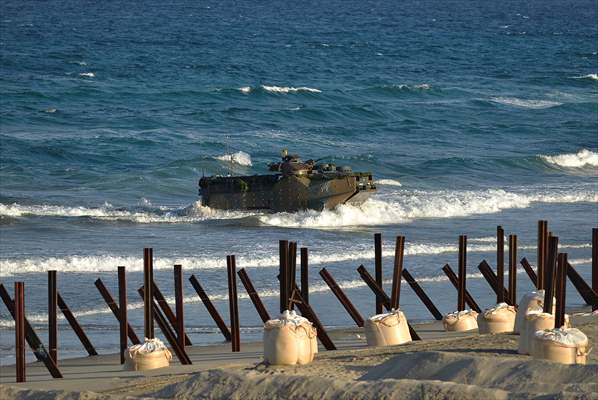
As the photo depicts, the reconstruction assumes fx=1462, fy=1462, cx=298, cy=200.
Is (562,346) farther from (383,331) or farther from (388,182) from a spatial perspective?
(388,182)

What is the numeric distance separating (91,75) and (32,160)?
25996 mm

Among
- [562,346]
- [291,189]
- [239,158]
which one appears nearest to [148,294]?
[562,346]

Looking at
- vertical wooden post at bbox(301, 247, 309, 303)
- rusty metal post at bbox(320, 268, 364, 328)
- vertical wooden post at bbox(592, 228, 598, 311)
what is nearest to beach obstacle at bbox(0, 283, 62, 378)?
vertical wooden post at bbox(301, 247, 309, 303)

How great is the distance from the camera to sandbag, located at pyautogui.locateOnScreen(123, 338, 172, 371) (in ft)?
52.6

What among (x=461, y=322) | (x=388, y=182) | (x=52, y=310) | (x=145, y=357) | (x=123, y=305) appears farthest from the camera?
(x=388, y=182)

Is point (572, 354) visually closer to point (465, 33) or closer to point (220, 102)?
point (220, 102)

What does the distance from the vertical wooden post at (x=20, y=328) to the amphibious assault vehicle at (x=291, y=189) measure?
21.7 m

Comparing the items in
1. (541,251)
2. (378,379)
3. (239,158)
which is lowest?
(378,379)

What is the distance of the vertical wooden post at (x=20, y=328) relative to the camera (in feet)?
51.5

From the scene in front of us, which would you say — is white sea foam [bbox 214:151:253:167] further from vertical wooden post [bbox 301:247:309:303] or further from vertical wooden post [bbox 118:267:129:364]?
vertical wooden post [bbox 118:267:129:364]

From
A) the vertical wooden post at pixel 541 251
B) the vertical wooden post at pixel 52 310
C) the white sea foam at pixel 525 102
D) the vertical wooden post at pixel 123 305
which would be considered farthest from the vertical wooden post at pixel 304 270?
the white sea foam at pixel 525 102

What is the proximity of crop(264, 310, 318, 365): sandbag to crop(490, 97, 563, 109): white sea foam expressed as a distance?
185 ft

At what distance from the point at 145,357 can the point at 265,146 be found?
123ft

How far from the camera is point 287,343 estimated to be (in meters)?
15.0
